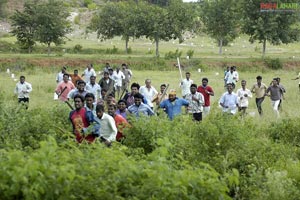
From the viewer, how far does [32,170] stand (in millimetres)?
5770

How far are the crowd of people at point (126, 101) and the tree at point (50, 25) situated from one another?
77.0 ft

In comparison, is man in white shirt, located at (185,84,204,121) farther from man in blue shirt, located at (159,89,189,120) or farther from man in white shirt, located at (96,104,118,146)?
man in white shirt, located at (96,104,118,146)

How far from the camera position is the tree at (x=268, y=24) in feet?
146

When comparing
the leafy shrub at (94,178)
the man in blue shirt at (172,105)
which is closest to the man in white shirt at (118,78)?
the man in blue shirt at (172,105)

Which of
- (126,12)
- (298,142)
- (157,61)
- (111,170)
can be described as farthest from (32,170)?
(126,12)

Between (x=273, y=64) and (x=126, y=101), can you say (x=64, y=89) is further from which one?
(x=273, y=64)

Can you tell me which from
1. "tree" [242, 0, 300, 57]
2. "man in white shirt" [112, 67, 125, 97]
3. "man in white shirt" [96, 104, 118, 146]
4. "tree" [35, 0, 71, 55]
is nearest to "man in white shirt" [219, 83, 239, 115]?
"man in white shirt" [96, 104, 118, 146]

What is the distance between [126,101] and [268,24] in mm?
32358

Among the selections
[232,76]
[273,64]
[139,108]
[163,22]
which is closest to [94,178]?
[139,108]

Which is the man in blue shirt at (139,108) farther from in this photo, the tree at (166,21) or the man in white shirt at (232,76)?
the tree at (166,21)

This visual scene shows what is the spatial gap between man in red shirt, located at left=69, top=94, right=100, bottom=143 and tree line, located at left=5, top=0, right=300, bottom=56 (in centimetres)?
3568

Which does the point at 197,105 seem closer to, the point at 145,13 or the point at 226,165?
the point at 226,165

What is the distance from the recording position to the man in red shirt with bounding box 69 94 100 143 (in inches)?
394

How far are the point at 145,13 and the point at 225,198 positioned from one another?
45121 mm
